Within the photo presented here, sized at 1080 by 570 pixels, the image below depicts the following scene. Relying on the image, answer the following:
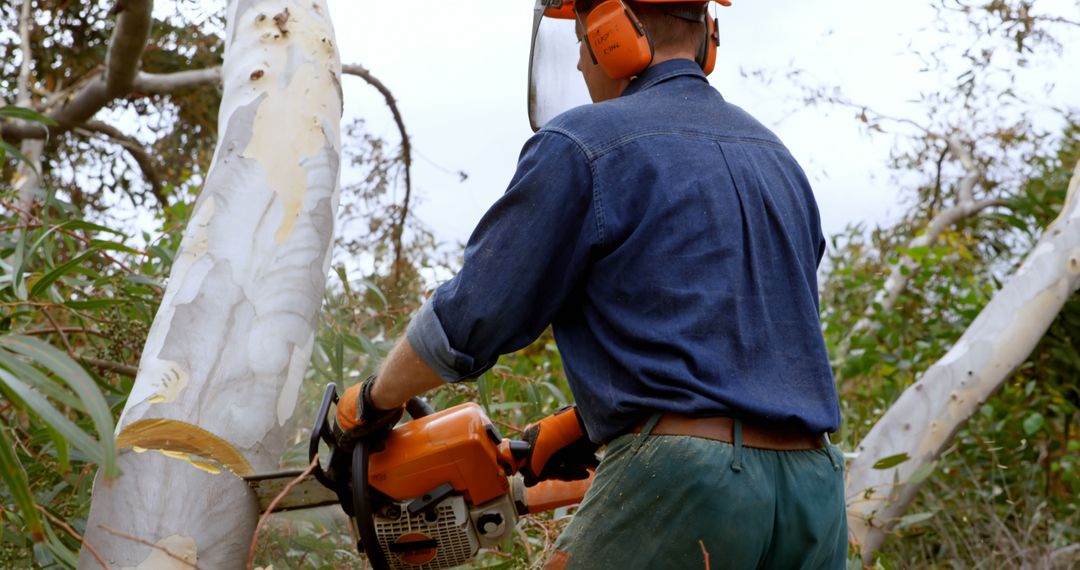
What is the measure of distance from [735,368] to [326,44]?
1.44m

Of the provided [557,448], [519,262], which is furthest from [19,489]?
[557,448]

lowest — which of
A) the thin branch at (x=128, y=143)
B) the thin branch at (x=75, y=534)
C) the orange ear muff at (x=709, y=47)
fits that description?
the thin branch at (x=75, y=534)

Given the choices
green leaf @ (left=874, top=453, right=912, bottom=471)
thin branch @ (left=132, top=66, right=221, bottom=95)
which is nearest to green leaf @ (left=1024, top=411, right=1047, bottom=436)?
green leaf @ (left=874, top=453, right=912, bottom=471)

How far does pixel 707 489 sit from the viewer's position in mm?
1718

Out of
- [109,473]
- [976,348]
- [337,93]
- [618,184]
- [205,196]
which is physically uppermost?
[337,93]

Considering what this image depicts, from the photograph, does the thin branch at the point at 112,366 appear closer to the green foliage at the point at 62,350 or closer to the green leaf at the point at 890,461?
the green foliage at the point at 62,350

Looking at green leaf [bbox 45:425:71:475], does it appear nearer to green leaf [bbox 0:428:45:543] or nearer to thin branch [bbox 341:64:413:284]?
green leaf [bbox 0:428:45:543]

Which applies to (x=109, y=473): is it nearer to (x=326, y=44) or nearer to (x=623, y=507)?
(x=623, y=507)

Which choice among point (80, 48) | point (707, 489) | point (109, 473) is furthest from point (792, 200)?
point (80, 48)

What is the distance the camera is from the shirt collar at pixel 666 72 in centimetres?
200

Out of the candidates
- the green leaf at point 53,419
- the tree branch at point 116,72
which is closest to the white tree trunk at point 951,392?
the green leaf at point 53,419

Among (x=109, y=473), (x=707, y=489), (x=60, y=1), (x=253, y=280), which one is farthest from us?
(x=60, y=1)

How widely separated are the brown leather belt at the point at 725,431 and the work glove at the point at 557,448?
362 mm

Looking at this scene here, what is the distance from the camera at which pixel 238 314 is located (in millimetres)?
2186
